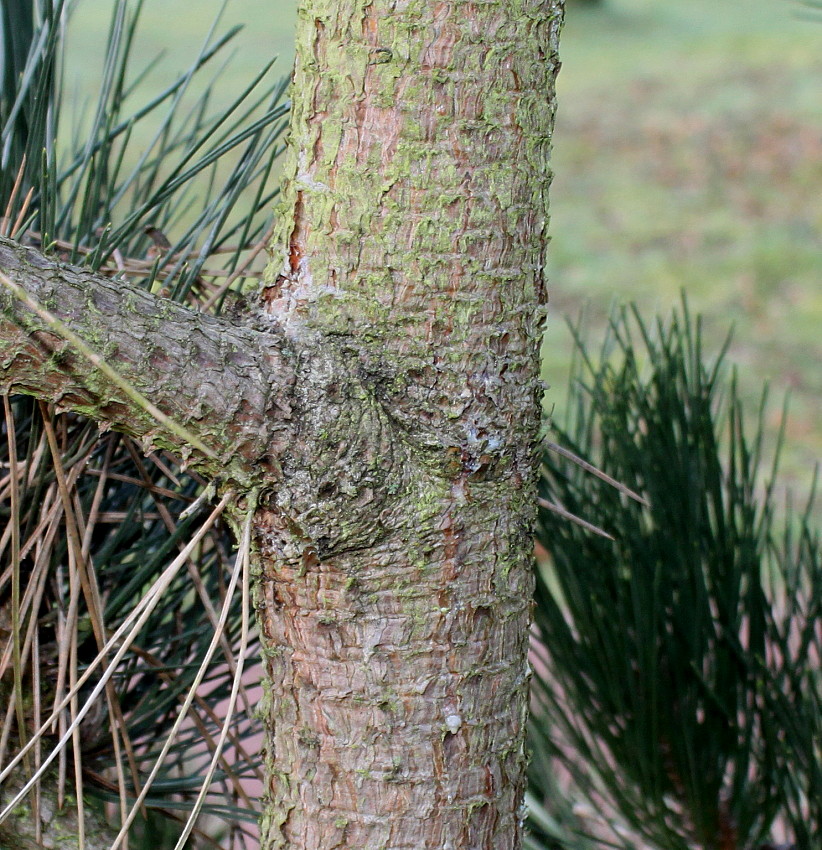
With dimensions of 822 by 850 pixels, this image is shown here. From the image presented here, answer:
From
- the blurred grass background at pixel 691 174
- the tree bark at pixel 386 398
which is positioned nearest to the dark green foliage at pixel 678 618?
the tree bark at pixel 386 398

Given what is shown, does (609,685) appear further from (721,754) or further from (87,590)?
(87,590)

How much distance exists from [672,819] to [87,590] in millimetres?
458

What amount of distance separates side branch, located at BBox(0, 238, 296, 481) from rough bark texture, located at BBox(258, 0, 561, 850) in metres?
0.03

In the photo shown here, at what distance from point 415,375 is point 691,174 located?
12.6 feet

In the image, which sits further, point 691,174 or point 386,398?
point 691,174

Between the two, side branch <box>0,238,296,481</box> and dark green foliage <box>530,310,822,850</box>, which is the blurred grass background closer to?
dark green foliage <box>530,310,822,850</box>

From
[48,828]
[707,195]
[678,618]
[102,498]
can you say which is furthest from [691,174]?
[48,828]

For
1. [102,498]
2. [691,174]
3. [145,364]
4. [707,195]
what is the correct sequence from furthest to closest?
[691,174] < [707,195] < [102,498] < [145,364]

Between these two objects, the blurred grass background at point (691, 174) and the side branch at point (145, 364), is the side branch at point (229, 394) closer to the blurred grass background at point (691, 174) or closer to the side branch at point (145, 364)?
the side branch at point (145, 364)

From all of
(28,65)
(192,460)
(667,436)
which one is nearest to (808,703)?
(667,436)

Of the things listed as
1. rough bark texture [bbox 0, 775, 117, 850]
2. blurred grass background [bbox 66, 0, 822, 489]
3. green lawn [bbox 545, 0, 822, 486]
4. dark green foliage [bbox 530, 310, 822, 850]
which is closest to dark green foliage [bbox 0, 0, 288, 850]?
rough bark texture [bbox 0, 775, 117, 850]

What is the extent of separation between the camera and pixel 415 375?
390 millimetres

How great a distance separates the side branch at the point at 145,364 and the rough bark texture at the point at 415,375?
0.10 feet

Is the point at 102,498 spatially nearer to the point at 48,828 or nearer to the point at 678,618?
the point at 48,828
